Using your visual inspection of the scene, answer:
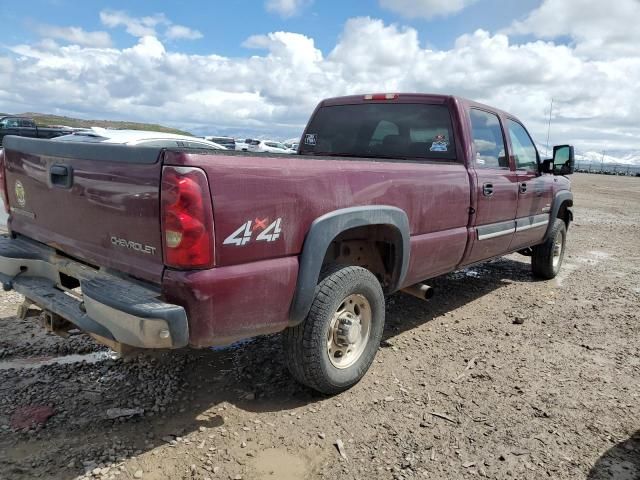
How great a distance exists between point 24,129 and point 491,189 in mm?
22730

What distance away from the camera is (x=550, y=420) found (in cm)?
306

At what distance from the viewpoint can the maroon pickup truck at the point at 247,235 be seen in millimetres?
2285

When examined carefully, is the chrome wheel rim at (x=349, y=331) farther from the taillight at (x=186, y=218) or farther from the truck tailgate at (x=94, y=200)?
the truck tailgate at (x=94, y=200)

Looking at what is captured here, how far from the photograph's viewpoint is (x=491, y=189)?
446cm

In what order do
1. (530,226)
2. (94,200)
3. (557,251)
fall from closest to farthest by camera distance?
(94,200), (530,226), (557,251)

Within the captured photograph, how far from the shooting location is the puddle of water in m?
3.45

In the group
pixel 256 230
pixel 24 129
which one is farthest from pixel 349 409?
pixel 24 129

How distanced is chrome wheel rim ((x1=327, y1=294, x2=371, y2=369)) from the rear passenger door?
4.83ft

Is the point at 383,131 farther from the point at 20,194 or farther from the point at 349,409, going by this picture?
the point at 20,194

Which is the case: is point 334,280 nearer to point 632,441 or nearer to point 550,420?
point 550,420

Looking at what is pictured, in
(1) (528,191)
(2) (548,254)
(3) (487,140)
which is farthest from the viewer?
(2) (548,254)

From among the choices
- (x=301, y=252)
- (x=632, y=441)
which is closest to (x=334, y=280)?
(x=301, y=252)

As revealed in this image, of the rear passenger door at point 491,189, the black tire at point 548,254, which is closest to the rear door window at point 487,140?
the rear passenger door at point 491,189

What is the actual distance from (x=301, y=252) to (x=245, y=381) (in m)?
1.21
